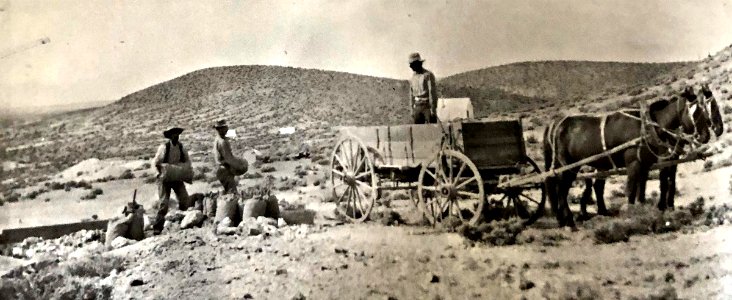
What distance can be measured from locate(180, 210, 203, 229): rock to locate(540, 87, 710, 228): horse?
393 cm

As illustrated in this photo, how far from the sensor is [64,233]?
6.79m

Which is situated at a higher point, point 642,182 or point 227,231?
point 642,182

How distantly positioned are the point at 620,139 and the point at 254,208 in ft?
12.9

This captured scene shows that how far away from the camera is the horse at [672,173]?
4.95 meters

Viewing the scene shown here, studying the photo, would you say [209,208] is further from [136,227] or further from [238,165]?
[136,227]

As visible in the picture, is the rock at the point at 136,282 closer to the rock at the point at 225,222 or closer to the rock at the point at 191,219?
the rock at the point at 225,222

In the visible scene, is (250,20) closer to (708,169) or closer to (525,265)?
(525,265)

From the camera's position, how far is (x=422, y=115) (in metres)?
6.78

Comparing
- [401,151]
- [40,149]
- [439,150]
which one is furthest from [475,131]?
[40,149]

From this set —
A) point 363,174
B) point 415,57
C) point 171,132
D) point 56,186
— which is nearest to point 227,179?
point 171,132

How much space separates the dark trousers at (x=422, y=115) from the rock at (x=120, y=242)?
336cm

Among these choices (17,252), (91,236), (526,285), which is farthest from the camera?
(91,236)

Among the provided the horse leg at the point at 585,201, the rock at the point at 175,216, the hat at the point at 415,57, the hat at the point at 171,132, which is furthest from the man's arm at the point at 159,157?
the horse leg at the point at 585,201

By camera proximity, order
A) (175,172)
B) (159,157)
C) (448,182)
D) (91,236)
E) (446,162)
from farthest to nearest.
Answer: (175,172), (159,157), (91,236), (446,162), (448,182)
